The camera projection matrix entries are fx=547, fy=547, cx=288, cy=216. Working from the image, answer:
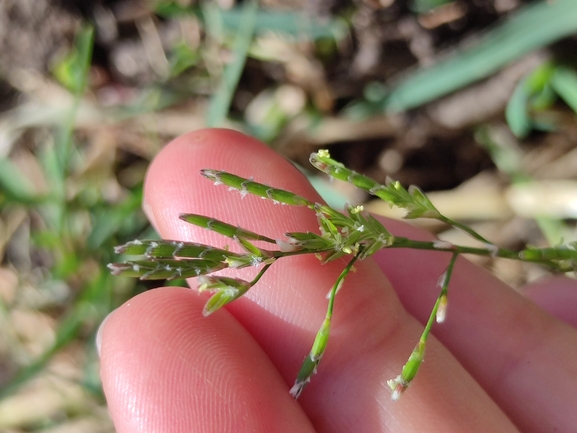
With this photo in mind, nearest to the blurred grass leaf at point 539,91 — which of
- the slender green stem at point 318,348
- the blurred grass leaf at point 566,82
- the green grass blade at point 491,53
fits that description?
the blurred grass leaf at point 566,82

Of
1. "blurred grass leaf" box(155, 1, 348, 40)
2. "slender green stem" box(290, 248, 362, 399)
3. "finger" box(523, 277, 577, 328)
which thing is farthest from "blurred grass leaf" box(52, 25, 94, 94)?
"finger" box(523, 277, 577, 328)

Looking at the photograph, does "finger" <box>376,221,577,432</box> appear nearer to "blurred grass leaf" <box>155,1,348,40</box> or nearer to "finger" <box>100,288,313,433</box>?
"finger" <box>100,288,313,433</box>

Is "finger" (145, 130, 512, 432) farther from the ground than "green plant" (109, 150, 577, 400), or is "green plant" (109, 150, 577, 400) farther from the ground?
"green plant" (109, 150, 577, 400)

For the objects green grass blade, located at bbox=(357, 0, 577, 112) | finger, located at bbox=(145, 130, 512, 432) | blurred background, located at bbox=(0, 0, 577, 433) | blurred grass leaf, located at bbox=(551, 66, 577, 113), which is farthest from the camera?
blurred background, located at bbox=(0, 0, 577, 433)

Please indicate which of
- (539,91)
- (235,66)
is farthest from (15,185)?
(539,91)

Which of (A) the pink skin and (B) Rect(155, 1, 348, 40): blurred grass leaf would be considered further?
(B) Rect(155, 1, 348, 40): blurred grass leaf

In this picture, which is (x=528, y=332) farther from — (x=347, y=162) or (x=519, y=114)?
(x=347, y=162)

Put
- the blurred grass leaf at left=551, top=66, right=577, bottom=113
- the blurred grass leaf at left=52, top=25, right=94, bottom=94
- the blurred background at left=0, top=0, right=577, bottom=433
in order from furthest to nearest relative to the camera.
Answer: the blurred grass leaf at left=52, top=25, right=94, bottom=94 < the blurred background at left=0, top=0, right=577, bottom=433 < the blurred grass leaf at left=551, top=66, right=577, bottom=113

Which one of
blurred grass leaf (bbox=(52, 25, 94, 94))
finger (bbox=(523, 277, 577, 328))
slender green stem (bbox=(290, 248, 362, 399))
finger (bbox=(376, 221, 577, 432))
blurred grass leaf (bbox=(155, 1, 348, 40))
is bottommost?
finger (bbox=(523, 277, 577, 328))

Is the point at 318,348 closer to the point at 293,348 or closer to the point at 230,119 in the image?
the point at 293,348
